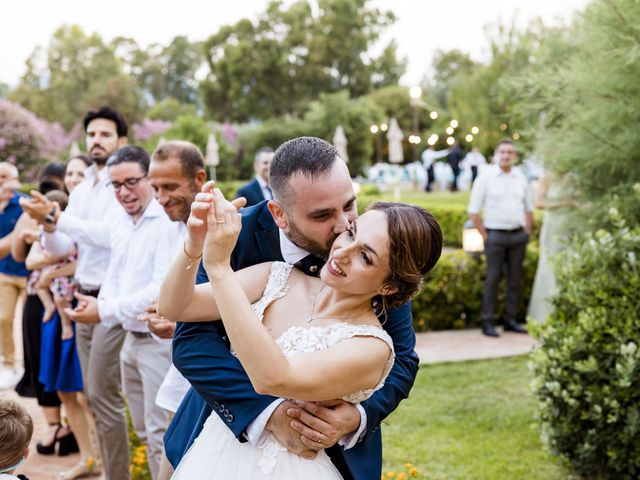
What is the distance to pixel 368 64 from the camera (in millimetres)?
47000

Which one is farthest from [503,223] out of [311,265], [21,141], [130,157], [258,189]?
[21,141]

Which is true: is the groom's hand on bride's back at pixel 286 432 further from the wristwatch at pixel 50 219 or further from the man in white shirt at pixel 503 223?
the man in white shirt at pixel 503 223

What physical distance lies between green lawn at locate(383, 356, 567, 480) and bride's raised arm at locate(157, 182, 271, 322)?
2049 millimetres

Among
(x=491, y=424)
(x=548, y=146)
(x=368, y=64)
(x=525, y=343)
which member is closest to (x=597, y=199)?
(x=548, y=146)

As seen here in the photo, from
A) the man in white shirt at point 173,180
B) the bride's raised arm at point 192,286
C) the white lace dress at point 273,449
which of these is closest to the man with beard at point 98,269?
the man in white shirt at point 173,180

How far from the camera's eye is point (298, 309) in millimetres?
2033

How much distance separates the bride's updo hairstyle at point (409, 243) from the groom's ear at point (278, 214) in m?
0.28

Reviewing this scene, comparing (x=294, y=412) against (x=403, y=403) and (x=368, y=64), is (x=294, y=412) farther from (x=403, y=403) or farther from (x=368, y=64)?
(x=368, y=64)

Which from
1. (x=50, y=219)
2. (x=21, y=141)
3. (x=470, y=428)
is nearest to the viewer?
(x=50, y=219)

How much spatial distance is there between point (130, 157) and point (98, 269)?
1.02 metres

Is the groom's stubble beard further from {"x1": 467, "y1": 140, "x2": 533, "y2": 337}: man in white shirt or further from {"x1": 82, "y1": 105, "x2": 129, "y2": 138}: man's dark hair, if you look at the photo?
{"x1": 467, "y1": 140, "x2": 533, "y2": 337}: man in white shirt

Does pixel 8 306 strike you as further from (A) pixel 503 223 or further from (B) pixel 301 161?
(B) pixel 301 161

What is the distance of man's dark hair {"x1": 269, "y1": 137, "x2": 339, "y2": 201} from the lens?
205 centimetres

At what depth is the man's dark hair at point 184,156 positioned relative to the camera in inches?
127
